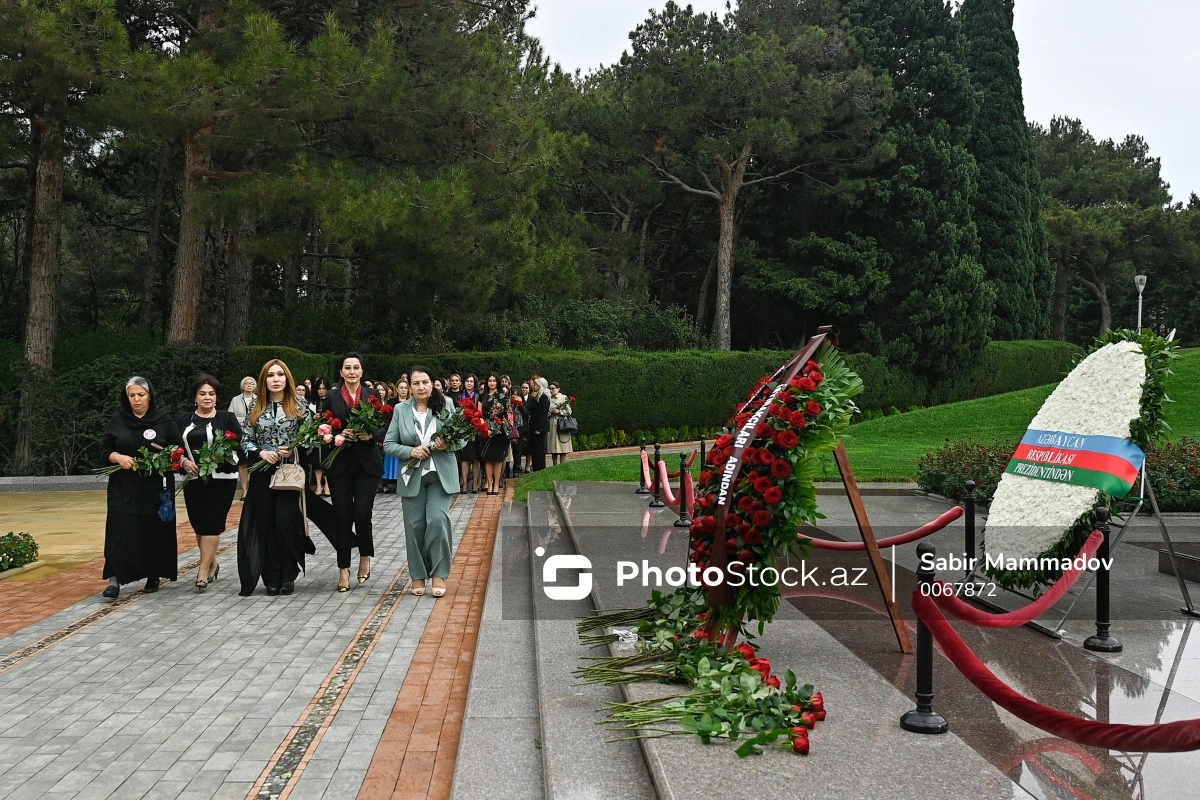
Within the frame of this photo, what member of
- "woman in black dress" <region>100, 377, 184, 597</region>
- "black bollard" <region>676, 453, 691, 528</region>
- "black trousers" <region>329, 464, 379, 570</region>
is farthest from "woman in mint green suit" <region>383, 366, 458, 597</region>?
"black bollard" <region>676, 453, 691, 528</region>

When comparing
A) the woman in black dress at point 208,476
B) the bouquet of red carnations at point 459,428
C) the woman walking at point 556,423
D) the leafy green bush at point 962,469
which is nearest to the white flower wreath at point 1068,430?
the bouquet of red carnations at point 459,428

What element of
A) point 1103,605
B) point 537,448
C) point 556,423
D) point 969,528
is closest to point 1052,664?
point 1103,605

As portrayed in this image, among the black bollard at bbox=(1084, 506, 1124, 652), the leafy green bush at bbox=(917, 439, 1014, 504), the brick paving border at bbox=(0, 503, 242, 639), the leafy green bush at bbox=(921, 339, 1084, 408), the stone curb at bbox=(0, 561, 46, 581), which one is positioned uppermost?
the leafy green bush at bbox=(921, 339, 1084, 408)

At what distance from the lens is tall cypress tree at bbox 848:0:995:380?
3331 cm

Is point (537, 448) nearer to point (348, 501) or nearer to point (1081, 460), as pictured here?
point (348, 501)

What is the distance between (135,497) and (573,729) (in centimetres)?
557

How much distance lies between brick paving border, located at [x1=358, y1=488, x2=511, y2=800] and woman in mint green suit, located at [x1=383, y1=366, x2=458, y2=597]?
354 millimetres

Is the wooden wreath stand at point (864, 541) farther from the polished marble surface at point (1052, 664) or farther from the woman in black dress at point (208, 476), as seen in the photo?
the woman in black dress at point (208, 476)

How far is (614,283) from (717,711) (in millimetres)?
32607

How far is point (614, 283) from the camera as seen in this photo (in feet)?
120

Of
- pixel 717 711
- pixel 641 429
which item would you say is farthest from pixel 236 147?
pixel 717 711

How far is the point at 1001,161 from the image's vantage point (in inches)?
1540

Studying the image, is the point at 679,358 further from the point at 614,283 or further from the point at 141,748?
the point at 141,748

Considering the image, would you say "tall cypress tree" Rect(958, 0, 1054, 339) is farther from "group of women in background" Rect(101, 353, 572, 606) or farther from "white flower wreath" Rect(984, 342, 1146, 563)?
"group of women in background" Rect(101, 353, 572, 606)
